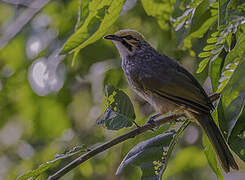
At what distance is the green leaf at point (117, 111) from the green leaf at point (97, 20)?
0.98 feet

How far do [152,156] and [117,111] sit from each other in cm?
36

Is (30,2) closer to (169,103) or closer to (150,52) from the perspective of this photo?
(150,52)

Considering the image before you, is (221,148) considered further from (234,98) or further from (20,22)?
(20,22)

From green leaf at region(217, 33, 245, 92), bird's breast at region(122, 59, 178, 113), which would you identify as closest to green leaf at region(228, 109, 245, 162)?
green leaf at region(217, 33, 245, 92)

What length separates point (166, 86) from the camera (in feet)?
10.3

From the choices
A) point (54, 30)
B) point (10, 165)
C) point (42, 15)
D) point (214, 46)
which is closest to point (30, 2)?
point (42, 15)

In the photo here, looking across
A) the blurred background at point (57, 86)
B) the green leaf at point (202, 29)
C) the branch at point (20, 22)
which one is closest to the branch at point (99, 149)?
the green leaf at point (202, 29)

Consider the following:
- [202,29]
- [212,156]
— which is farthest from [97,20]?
[212,156]

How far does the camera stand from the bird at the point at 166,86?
99.3 inches

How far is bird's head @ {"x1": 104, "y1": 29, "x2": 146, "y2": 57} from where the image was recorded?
387cm

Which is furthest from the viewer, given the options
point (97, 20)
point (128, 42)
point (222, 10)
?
point (128, 42)

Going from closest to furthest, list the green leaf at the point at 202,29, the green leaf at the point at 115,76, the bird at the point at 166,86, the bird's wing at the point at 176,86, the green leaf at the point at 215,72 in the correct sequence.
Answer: the green leaf at the point at 215,72, the bird at the point at 166,86, the green leaf at the point at 202,29, the bird's wing at the point at 176,86, the green leaf at the point at 115,76

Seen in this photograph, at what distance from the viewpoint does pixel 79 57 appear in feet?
13.7

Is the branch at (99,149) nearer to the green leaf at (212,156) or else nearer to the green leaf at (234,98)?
the green leaf at (212,156)
